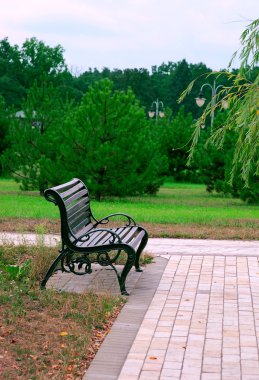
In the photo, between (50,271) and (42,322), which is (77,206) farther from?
(42,322)

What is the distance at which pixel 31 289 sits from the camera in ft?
22.9

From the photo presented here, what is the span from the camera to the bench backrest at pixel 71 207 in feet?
22.6

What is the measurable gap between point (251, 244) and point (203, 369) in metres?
5.91

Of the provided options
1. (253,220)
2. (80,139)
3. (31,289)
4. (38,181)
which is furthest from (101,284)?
(38,181)

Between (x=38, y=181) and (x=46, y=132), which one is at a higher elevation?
(x=46, y=132)

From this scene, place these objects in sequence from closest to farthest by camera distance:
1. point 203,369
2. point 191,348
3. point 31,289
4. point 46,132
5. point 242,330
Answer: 1. point 203,369
2. point 191,348
3. point 242,330
4. point 31,289
5. point 46,132

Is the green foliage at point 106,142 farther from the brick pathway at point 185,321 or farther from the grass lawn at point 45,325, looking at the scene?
the grass lawn at point 45,325

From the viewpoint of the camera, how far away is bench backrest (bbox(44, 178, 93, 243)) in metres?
6.90

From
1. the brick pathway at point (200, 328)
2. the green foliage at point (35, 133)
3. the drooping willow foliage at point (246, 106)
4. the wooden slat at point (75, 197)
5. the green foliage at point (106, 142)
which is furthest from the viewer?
the green foliage at point (35, 133)

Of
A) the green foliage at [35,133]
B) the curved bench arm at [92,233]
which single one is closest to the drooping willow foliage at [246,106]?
the curved bench arm at [92,233]

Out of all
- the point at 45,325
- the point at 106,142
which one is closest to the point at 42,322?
the point at 45,325

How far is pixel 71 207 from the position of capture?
24.5 ft

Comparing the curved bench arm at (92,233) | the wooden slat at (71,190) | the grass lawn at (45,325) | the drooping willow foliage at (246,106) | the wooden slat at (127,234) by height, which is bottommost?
the grass lawn at (45,325)

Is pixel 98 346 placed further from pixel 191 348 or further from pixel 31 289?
pixel 31 289
